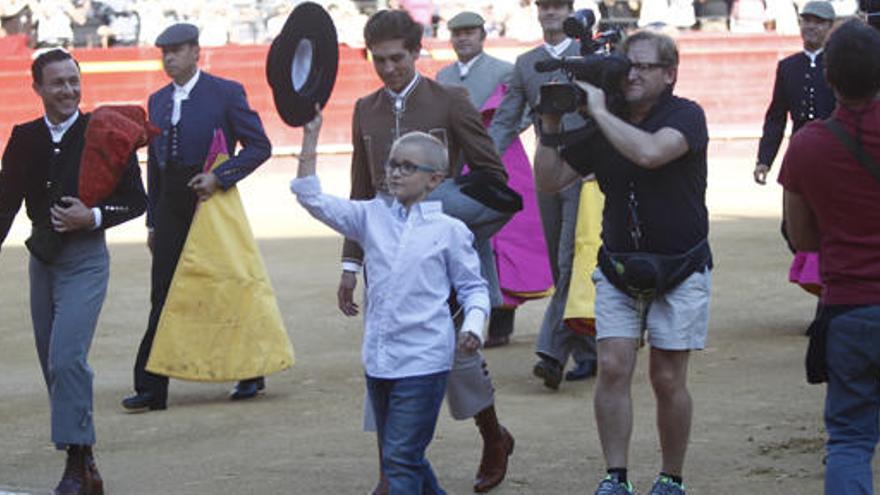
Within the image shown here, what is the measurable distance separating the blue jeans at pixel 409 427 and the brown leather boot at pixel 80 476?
1.40 m

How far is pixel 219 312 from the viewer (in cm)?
910

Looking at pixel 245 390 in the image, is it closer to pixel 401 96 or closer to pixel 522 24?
pixel 401 96

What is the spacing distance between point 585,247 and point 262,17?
19328 millimetres

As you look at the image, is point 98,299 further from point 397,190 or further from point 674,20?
point 674,20

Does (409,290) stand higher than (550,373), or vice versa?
(409,290)

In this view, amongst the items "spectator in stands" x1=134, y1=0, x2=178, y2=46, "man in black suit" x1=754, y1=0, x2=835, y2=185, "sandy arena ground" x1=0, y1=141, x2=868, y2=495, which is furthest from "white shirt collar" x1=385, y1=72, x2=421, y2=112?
"spectator in stands" x1=134, y1=0, x2=178, y2=46

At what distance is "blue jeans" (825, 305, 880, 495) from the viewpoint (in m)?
5.20

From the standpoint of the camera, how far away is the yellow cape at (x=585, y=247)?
8.93 meters

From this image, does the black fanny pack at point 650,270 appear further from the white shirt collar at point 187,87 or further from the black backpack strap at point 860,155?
the white shirt collar at point 187,87

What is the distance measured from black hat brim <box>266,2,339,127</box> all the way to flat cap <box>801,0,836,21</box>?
178 inches

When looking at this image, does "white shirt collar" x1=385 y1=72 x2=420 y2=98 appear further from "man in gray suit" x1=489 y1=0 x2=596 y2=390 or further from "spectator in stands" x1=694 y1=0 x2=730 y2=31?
"spectator in stands" x1=694 y1=0 x2=730 y2=31

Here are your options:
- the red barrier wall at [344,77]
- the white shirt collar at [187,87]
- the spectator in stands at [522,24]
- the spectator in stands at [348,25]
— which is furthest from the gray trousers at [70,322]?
the spectator in stands at [522,24]

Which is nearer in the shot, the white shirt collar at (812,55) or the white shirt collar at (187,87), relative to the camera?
the white shirt collar at (187,87)

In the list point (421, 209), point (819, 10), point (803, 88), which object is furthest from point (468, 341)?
point (819, 10)
